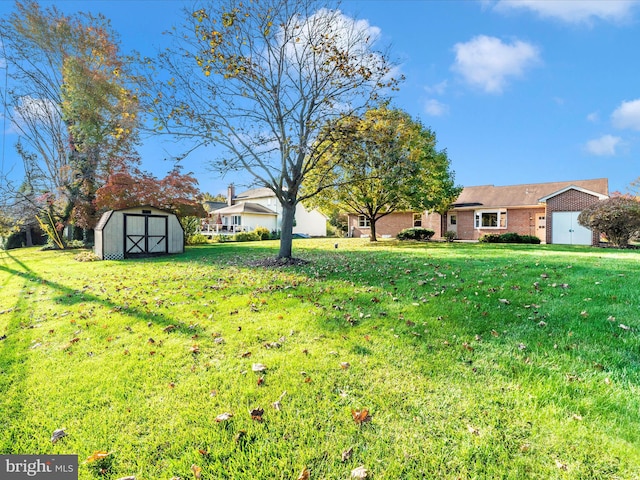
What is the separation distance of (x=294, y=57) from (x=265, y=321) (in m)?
10.00

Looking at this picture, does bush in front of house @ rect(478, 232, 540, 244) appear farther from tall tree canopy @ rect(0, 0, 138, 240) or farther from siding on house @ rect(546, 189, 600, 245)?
tall tree canopy @ rect(0, 0, 138, 240)

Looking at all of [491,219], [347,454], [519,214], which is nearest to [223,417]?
[347,454]

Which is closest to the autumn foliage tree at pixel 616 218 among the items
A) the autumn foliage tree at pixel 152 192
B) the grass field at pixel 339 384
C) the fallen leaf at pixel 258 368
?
the grass field at pixel 339 384

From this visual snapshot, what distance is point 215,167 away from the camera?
36.0ft

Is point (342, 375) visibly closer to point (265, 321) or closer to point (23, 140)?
point (265, 321)

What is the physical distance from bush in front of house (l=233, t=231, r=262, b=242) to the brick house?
1325cm

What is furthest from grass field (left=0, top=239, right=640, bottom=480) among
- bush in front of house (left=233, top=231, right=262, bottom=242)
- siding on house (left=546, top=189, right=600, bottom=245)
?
bush in front of house (left=233, top=231, right=262, bottom=242)

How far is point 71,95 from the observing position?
66.7ft

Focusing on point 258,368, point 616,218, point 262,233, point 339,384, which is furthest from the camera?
point 262,233

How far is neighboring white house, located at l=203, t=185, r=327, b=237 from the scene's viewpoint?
129 feet

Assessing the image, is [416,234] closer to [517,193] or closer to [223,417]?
[517,193]

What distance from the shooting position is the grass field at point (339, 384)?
2.28 meters

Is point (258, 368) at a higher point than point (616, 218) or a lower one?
lower

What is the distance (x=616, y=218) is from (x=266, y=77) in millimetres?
19323
